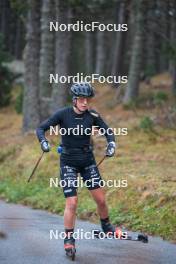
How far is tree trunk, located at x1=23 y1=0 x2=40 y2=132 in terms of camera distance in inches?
901

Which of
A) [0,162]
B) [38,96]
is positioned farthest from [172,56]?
[0,162]

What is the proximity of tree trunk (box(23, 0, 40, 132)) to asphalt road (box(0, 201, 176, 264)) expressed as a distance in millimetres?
10894

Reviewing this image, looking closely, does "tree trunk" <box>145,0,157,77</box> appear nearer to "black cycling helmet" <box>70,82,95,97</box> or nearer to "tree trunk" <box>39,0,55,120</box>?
"tree trunk" <box>39,0,55,120</box>

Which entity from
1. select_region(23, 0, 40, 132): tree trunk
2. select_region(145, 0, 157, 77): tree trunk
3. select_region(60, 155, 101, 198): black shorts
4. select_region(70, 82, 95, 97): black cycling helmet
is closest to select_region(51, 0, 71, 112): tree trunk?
select_region(23, 0, 40, 132): tree trunk

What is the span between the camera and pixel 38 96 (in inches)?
913

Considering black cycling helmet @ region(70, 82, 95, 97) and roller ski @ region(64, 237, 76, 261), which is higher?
black cycling helmet @ region(70, 82, 95, 97)

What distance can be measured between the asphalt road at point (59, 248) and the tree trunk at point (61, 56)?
10079mm

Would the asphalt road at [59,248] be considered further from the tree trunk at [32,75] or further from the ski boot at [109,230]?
the tree trunk at [32,75]

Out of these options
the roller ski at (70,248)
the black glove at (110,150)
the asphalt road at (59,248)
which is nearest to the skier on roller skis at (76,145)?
the black glove at (110,150)

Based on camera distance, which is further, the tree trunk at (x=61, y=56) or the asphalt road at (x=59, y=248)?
the tree trunk at (x=61, y=56)

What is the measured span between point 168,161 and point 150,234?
572 centimetres

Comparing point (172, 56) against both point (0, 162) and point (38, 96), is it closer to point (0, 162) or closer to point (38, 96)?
point (38, 96)

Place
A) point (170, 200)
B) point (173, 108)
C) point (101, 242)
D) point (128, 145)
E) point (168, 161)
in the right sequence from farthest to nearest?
1. point (173, 108)
2. point (128, 145)
3. point (168, 161)
4. point (170, 200)
5. point (101, 242)

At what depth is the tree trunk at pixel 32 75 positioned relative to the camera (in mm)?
22875
